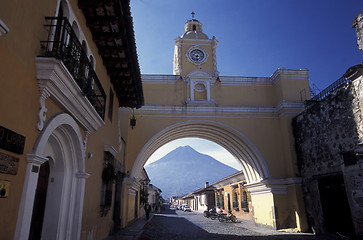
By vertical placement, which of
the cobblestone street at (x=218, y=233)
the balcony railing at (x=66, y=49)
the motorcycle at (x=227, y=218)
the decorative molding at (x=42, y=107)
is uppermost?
the balcony railing at (x=66, y=49)

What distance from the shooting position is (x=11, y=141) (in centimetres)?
315

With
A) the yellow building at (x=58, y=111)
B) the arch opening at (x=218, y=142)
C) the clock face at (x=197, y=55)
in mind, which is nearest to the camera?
the yellow building at (x=58, y=111)

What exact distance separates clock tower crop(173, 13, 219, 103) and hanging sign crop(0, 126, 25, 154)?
13.0m

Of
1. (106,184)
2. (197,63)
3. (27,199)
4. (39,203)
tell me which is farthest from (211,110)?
(27,199)

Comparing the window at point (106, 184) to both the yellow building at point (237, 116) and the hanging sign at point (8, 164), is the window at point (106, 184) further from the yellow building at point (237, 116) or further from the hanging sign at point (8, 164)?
the yellow building at point (237, 116)

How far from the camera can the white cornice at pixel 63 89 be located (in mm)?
3771

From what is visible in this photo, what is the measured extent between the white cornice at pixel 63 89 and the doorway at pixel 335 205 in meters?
10.3

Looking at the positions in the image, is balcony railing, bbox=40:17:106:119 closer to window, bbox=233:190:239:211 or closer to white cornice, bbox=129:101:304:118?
white cornice, bbox=129:101:304:118

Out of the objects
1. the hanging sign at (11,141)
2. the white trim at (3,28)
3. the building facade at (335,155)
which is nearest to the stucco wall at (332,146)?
the building facade at (335,155)

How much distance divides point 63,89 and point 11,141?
1.43 m

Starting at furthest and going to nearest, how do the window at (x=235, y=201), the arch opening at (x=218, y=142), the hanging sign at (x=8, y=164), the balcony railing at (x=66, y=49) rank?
the window at (x=235, y=201) < the arch opening at (x=218, y=142) < the balcony railing at (x=66, y=49) < the hanging sign at (x=8, y=164)

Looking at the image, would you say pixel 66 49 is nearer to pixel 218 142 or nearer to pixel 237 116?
pixel 237 116

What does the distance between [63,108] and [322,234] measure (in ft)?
40.4

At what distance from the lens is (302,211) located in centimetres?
1368
